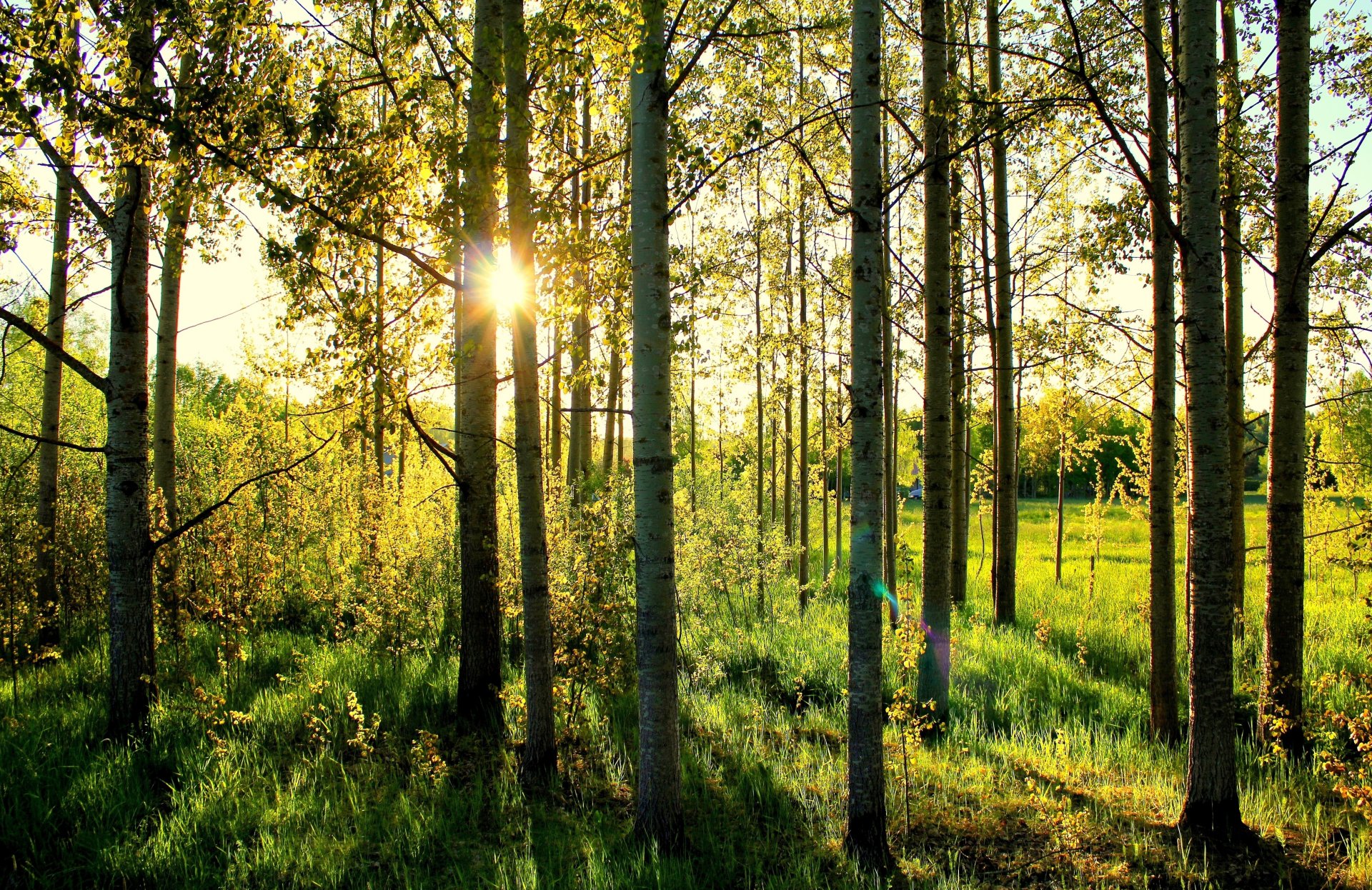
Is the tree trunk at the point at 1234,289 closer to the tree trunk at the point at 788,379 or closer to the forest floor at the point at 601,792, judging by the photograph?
the forest floor at the point at 601,792

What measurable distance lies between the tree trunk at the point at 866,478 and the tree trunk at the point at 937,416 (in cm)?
239

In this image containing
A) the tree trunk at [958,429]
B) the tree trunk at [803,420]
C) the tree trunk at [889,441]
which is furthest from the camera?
the tree trunk at [803,420]

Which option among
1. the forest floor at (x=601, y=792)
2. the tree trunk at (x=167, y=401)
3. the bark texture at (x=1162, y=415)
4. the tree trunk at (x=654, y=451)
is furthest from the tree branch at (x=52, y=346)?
the bark texture at (x=1162, y=415)

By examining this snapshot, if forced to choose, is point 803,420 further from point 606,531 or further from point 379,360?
point 379,360

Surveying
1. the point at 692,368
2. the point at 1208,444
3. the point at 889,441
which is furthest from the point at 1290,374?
the point at 692,368

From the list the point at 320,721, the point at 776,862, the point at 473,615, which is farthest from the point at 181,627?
the point at 776,862

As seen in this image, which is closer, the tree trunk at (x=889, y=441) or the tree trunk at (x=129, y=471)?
the tree trunk at (x=129, y=471)

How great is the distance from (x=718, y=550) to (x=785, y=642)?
1887 mm

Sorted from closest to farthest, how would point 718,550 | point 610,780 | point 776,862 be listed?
point 776,862 → point 610,780 → point 718,550

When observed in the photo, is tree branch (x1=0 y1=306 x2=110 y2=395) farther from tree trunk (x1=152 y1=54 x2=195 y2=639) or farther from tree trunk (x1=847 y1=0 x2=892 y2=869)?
tree trunk (x1=847 y1=0 x2=892 y2=869)

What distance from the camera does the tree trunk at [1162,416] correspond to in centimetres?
555

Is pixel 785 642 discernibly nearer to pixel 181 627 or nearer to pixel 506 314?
pixel 506 314

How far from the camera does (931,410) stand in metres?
6.15

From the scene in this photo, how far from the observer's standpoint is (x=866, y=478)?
3.90 metres
